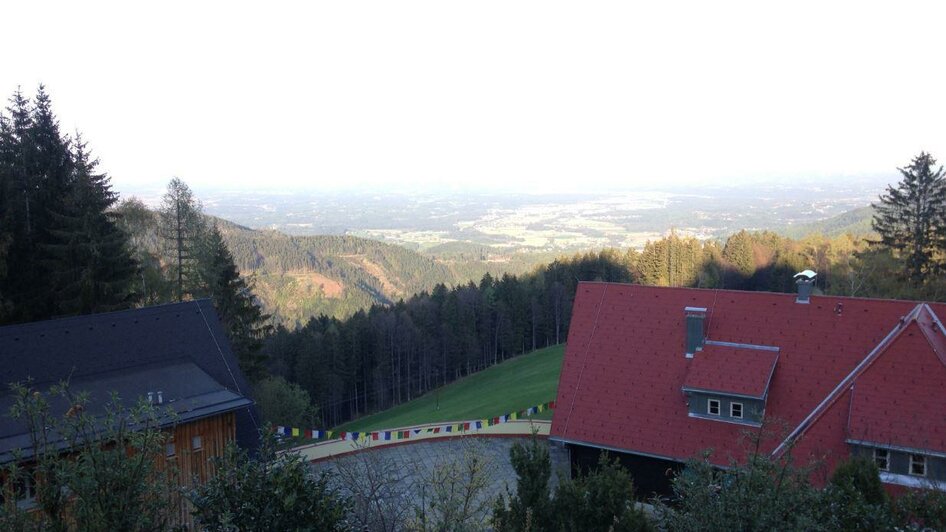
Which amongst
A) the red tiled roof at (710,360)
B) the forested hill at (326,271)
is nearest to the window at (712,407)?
the red tiled roof at (710,360)

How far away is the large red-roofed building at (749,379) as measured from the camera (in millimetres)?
14430

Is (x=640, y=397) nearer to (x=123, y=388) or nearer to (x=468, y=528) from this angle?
(x=468, y=528)

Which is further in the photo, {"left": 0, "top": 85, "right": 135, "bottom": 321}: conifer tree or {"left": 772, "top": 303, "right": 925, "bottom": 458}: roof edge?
{"left": 0, "top": 85, "right": 135, "bottom": 321}: conifer tree

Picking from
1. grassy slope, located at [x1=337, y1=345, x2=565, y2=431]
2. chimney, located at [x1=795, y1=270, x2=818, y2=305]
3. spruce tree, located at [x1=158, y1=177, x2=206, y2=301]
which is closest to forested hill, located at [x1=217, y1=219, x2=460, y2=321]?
grassy slope, located at [x1=337, y1=345, x2=565, y2=431]

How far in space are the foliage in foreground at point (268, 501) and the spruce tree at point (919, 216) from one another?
36.5m

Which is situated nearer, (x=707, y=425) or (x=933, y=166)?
(x=707, y=425)

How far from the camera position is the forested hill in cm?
14371

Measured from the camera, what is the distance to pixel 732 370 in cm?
1656

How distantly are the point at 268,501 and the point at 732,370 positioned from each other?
42.8ft

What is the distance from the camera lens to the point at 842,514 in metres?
8.81

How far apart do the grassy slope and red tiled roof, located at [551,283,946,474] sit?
936 cm

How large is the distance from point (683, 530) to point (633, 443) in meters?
9.21

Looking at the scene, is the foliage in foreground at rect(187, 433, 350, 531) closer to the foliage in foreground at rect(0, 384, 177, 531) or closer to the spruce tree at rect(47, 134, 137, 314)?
the foliage in foreground at rect(0, 384, 177, 531)

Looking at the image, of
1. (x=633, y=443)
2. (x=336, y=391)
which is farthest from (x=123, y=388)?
(x=336, y=391)
